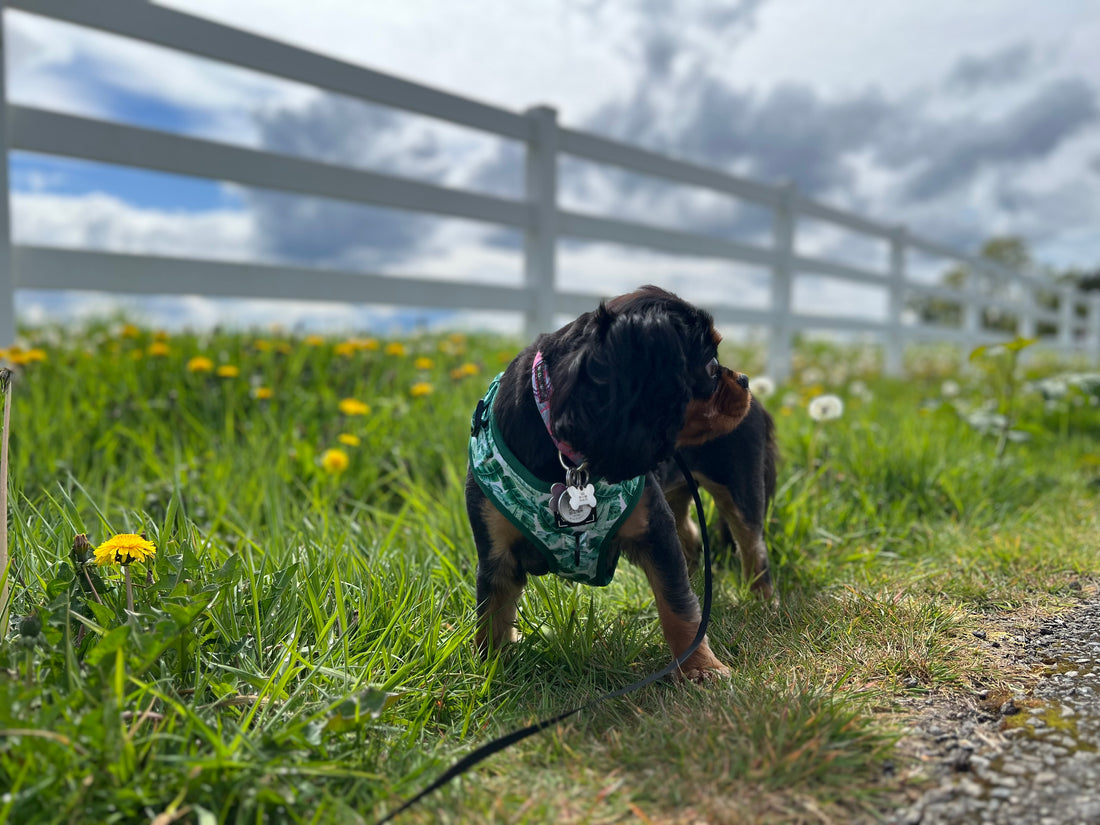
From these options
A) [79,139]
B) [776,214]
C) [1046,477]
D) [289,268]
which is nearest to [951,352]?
[776,214]

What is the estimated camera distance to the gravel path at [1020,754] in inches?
62.3

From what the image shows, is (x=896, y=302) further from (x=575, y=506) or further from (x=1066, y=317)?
(x=575, y=506)

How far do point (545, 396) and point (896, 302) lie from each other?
40.0ft

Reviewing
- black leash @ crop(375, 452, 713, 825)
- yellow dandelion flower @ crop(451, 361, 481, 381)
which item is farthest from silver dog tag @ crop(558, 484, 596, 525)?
yellow dandelion flower @ crop(451, 361, 481, 381)

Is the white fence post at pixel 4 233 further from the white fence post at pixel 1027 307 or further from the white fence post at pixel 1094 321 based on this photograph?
the white fence post at pixel 1094 321

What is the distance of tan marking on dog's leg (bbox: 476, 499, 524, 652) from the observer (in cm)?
214

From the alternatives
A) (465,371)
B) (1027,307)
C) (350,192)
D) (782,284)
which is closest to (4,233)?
(350,192)

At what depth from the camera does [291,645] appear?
75.4 inches

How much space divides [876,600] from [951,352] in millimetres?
16813

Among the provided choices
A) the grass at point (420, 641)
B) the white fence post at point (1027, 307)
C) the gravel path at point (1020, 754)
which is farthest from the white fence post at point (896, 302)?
the gravel path at point (1020, 754)

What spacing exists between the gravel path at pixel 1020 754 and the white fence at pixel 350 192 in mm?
Result: 5178

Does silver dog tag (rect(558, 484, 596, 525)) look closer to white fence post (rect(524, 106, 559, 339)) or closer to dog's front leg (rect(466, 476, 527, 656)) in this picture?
dog's front leg (rect(466, 476, 527, 656))

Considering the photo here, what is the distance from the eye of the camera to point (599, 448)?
1.90 meters

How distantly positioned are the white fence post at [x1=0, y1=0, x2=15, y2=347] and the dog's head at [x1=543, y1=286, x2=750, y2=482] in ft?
14.2
